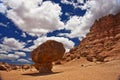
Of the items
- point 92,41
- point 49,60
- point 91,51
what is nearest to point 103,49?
point 91,51

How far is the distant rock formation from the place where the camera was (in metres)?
84.6

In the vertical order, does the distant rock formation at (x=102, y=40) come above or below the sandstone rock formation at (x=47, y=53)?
above

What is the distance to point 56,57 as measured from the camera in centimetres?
3331

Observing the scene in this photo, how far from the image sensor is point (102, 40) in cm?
9850

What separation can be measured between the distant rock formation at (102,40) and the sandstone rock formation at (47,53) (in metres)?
48.2

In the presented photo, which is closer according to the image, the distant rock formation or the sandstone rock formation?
the sandstone rock formation

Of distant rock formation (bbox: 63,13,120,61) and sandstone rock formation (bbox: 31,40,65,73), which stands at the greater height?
distant rock formation (bbox: 63,13,120,61)

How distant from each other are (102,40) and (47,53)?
2727 inches

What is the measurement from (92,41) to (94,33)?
7.23 m

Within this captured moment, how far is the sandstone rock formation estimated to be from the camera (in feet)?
107

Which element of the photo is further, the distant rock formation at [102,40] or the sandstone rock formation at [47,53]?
the distant rock formation at [102,40]

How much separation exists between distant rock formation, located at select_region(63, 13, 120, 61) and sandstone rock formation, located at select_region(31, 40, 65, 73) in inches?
1899

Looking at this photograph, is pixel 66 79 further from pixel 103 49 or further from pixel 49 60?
pixel 103 49

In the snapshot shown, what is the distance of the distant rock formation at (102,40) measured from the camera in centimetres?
8462
